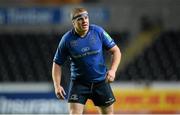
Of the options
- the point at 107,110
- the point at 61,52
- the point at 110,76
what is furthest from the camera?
the point at 107,110

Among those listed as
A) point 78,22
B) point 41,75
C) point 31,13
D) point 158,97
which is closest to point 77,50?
point 78,22

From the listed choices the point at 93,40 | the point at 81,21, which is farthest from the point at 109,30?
the point at 81,21

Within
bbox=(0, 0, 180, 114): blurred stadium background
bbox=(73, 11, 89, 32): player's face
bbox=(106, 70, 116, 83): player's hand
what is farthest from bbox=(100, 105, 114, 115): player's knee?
bbox=(0, 0, 180, 114): blurred stadium background

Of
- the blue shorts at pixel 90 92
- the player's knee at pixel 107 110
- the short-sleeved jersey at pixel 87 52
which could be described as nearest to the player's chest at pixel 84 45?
the short-sleeved jersey at pixel 87 52

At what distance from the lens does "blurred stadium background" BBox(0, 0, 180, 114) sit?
16500 millimetres

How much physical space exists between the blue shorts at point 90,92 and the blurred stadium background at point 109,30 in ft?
20.2

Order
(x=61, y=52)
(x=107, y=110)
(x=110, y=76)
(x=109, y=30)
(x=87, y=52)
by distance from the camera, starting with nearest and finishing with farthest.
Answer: (x=110, y=76), (x=87, y=52), (x=61, y=52), (x=107, y=110), (x=109, y=30)

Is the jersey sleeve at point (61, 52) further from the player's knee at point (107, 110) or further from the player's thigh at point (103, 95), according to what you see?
the player's knee at point (107, 110)

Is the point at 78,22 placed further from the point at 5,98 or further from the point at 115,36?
the point at 115,36

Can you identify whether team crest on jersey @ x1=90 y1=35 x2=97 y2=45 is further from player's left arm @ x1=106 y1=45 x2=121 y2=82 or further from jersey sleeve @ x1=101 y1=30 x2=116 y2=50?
player's left arm @ x1=106 y1=45 x2=121 y2=82

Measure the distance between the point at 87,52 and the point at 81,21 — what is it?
1.27 ft

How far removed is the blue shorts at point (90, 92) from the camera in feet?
29.0

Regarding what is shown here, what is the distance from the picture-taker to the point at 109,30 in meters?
18.2

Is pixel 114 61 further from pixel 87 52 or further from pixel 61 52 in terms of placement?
pixel 61 52
